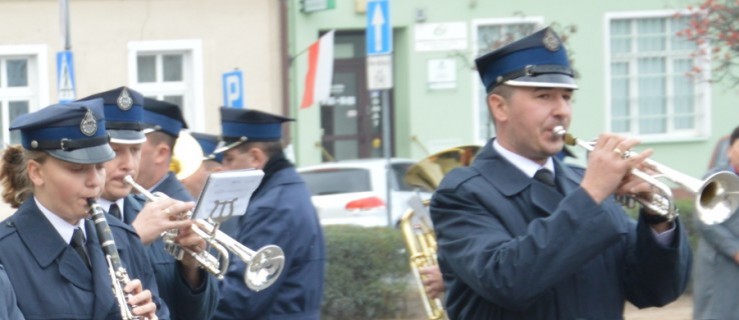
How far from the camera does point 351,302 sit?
11375 millimetres

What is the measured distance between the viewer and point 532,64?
441cm

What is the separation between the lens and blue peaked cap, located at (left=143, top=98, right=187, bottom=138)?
6645mm

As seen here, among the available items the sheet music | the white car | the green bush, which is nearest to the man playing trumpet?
the sheet music

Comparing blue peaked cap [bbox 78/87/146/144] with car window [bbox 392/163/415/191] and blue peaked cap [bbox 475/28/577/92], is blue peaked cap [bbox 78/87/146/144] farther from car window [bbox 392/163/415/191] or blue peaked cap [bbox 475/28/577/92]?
car window [bbox 392/163/415/191]

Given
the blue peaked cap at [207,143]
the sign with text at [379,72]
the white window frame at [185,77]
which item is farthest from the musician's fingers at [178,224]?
the white window frame at [185,77]

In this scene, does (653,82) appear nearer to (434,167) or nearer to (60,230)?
(434,167)

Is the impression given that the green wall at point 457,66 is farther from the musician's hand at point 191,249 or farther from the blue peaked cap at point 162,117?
the musician's hand at point 191,249

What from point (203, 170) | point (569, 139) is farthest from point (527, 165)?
point (203, 170)

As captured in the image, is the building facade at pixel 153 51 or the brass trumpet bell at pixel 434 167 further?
the building facade at pixel 153 51

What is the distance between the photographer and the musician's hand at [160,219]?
5016 millimetres

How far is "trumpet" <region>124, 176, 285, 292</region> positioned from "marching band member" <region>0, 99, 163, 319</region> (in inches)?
24.5

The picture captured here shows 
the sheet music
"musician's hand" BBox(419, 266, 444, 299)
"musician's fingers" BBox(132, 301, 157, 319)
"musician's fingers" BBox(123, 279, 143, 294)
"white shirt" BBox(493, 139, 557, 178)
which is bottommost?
"musician's hand" BBox(419, 266, 444, 299)

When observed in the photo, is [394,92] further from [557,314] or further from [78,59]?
[557,314]

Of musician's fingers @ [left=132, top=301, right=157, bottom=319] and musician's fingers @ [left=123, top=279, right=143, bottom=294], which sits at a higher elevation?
musician's fingers @ [left=123, top=279, right=143, bottom=294]
